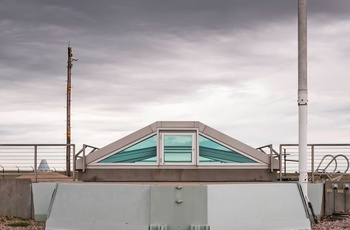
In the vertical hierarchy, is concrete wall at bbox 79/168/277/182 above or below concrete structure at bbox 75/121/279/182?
below

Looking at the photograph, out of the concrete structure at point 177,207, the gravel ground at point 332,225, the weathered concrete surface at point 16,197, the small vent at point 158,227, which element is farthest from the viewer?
the weathered concrete surface at point 16,197

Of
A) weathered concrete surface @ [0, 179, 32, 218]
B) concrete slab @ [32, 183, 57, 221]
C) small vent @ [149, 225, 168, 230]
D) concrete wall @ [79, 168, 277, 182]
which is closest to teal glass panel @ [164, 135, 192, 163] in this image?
concrete wall @ [79, 168, 277, 182]

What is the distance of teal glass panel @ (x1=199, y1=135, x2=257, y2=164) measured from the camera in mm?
17781

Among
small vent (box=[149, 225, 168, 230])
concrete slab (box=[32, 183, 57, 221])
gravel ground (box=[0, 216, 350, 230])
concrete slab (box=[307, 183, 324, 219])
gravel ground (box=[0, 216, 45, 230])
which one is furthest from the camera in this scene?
concrete slab (box=[307, 183, 324, 219])

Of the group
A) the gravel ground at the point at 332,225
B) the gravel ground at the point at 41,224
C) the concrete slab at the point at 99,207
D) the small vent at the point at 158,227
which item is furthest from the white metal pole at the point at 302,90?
the concrete slab at the point at 99,207

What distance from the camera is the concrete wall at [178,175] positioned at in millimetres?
17734

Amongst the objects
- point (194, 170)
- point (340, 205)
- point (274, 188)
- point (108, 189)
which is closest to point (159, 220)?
point (108, 189)

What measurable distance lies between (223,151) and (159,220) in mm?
6098

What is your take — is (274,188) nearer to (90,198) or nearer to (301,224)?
(301,224)

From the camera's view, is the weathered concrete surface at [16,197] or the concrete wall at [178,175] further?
the weathered concrete surface at [16,197]

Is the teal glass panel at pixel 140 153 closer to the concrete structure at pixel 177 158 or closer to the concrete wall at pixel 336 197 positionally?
the concrete structure at pixel 177 158

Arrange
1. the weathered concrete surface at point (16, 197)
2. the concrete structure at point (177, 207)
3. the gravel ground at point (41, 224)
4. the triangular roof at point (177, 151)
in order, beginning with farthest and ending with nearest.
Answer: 1. the weathered concrete surface at point (16, 197)
2. the triangular roof at point (177, 151)
3. the gravel ground at point (41, 224)
4. the concrete structure at point (177, 207)

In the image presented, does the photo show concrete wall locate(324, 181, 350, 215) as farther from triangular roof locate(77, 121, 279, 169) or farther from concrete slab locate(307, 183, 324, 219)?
triangular roof locate(77, 121, 279, 169)

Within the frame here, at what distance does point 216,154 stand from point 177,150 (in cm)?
116
